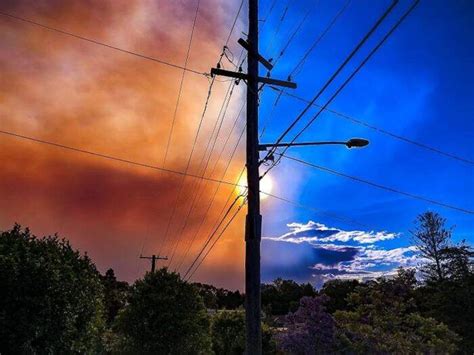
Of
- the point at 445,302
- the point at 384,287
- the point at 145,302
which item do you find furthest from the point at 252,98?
the point at 445,302

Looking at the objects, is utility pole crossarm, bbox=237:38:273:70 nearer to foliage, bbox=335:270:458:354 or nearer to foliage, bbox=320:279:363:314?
foliage, bbox=335:270:458:354

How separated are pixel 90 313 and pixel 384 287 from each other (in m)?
17.3

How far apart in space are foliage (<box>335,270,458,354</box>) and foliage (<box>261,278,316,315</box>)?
45504mm

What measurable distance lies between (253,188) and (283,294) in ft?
229

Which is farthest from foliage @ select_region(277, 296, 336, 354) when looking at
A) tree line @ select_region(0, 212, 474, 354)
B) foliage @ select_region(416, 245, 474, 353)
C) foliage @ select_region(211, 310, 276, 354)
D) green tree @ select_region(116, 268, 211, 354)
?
foliage @ select_region(416, 245, 474, 353)

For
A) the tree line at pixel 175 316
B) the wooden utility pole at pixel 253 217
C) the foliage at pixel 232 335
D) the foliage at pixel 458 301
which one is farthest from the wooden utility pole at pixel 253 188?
the foliage at pixel 458 301

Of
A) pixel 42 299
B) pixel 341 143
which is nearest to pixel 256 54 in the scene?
pixel 341 143

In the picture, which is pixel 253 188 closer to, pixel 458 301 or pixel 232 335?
pixel 232 335

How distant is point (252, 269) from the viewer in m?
10.9

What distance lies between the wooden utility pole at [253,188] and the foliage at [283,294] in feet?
206

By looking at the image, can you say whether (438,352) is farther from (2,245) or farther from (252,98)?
(2,245)

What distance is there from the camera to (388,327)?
Result: 83.9ft

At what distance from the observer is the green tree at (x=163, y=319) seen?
79.8ft

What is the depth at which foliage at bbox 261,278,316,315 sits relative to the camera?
242ft
